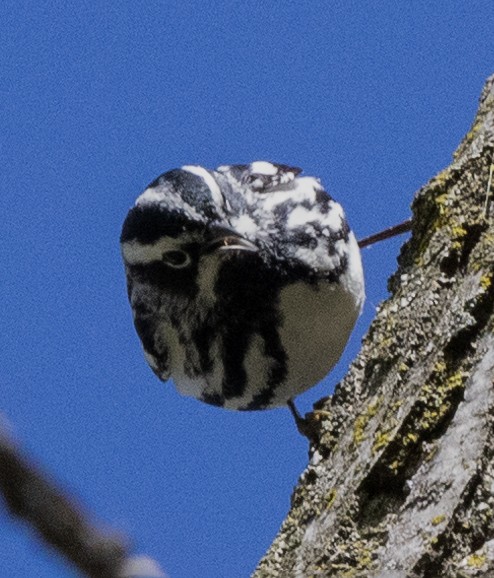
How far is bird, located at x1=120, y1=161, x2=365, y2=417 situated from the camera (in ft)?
14.1

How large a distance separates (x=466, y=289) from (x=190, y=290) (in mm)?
2234

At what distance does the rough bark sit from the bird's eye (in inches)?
66.1

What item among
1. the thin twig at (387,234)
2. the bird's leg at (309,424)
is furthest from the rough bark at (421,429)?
the thin twig at (387,234)

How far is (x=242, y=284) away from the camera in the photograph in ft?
14.5

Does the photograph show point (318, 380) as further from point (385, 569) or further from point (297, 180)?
point (385, 569)

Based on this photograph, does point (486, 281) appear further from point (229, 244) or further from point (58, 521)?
point (58, 521)

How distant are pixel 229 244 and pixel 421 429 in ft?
7.74

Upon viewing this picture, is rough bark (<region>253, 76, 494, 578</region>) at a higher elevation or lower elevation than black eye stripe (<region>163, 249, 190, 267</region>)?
lower

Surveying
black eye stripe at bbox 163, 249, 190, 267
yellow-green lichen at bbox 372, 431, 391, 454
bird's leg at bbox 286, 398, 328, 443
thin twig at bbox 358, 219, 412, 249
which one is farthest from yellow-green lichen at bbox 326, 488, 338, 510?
thin twig at bbox 358, 219, 412, 249

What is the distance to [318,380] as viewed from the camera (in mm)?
4559

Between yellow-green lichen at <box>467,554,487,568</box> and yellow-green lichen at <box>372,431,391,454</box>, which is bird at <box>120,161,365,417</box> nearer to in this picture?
yellow-green lichen at <box>372,431,391,454</box>

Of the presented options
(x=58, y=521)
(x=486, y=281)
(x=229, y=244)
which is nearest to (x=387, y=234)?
(x=229, y=244)

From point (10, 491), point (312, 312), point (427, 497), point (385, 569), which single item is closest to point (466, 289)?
point (427, 497)

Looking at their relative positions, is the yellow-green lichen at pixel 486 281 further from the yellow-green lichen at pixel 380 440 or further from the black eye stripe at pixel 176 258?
the black eye stripe at pixel 176 258
